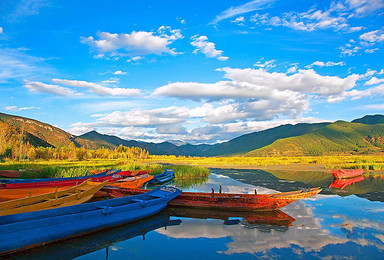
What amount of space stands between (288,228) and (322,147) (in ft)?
644

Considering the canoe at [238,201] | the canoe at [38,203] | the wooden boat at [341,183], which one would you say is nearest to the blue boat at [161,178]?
the canoe at [238,201]

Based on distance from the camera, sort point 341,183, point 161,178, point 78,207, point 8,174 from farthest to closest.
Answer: point 341,183
point 161,178
point 8,174
point 78,207

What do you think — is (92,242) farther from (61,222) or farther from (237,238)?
(237,238)

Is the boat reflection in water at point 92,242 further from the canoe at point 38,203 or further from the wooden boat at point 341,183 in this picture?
the wooden boat at point 341,183

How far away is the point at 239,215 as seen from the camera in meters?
15.4

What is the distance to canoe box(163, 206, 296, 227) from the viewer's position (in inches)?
551

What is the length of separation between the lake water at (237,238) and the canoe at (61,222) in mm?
401

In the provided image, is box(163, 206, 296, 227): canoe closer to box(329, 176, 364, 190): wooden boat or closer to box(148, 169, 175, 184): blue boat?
box(148, 169, 175, 184): blue boat

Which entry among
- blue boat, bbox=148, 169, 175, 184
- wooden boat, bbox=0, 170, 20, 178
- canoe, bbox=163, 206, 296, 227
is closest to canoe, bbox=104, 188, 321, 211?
canoe, bbox=163, 206, 296, 227

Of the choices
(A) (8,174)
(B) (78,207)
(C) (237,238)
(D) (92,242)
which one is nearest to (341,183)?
(C) (237,238)

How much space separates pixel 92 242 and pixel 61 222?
161 centimetres

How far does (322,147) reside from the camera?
184 m

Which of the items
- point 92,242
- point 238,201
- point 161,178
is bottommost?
point 92,242

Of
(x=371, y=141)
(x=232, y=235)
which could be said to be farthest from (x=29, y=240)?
(x=371, y=141)
